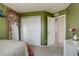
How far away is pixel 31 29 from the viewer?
14.5 ft

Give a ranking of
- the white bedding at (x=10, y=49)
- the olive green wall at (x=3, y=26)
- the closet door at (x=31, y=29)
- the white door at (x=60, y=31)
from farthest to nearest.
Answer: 1. the closet door at (x=31, y=29)
2. the white door at (x=60, y=31)
3. the olive green wall at (x=3, y=26)
4. the white bedding at (x=10, y=49)

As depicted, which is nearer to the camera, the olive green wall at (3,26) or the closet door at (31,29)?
the olive green wall at (3,26)

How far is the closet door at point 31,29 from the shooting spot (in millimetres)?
4180

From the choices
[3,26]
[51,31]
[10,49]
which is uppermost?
[3,26]

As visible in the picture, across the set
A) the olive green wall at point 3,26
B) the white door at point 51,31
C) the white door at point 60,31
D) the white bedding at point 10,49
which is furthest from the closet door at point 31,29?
the white bedding at point 10,49

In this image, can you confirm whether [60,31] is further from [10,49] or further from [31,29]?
[10,49]

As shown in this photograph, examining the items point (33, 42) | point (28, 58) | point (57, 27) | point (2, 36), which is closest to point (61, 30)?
point (57, 27)

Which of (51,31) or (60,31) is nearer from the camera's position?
(60,31)

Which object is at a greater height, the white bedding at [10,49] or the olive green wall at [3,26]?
the olive green wall at [3,26]

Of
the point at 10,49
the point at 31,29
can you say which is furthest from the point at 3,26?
the point at 10,49

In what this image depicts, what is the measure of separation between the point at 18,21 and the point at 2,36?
1.38 metres

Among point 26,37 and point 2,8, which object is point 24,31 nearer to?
point 26,37

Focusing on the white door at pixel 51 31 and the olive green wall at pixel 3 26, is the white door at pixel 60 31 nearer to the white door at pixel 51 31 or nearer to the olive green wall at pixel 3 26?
the white door at pixel 51 31

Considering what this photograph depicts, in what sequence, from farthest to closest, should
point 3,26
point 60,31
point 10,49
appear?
point 60,31
point 3,26
point 10,49
